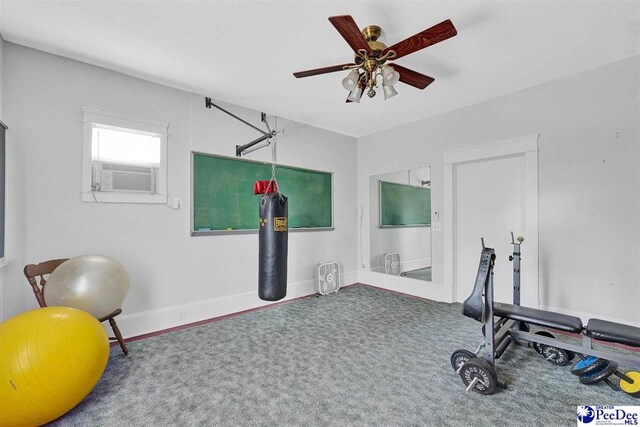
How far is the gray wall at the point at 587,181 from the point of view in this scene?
2.78m

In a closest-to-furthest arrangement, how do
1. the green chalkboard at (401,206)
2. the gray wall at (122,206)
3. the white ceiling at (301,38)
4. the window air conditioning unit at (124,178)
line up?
the white ceiling at (301,38)
the gray wall at (122,206)
the window air conditioning unit at (124,178)
the green chalkboard at (401,206)

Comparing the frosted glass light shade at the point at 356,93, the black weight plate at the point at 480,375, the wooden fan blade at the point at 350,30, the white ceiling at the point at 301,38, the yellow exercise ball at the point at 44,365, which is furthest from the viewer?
the frosted glass light shade at the point at 356,93

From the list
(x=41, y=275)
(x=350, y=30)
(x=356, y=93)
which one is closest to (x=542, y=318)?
(x=356, y=93)

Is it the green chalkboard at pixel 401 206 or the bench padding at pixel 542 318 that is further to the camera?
the green chalkboard at pixel 401 206

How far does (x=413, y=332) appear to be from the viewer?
3084mm

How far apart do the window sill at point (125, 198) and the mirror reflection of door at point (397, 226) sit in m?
3.54

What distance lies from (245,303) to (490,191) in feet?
12.2

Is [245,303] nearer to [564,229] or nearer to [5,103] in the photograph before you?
[5,103]

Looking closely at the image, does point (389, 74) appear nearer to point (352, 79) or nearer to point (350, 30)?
point (352, 79)

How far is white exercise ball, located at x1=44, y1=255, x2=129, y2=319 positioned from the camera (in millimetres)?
Answer: 2191

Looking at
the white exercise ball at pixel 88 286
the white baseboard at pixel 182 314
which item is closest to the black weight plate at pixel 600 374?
the white baseboard at pixel 182 314

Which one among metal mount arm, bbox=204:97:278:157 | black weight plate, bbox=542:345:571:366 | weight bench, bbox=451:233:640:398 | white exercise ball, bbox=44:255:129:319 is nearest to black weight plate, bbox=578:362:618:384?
weight bench, bbox=451:233:640:398

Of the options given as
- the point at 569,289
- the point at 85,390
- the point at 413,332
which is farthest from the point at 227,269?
the point at 569,289

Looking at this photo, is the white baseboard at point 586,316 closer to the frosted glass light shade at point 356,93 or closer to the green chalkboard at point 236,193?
the frosted glass light shade at point 356,93
